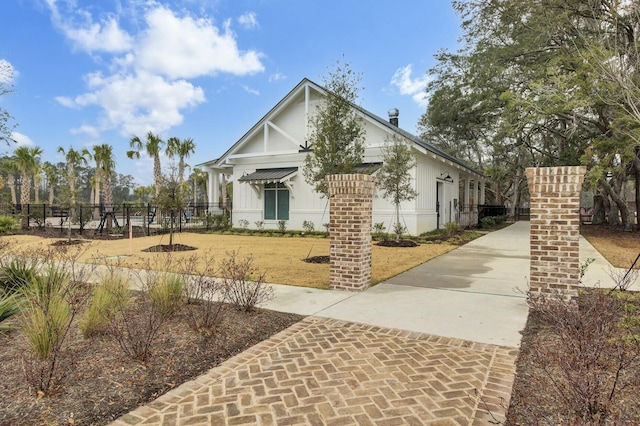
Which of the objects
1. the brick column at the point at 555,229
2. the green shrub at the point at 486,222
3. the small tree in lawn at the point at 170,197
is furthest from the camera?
the green shrub at the point at 486,222

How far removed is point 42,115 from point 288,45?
12530 millimetres

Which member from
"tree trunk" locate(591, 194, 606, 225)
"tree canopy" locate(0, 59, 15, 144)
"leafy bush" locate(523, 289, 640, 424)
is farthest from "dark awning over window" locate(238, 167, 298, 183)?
"tree trunk" locate(591, 194, 606, 225)

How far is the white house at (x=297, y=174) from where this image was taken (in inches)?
636

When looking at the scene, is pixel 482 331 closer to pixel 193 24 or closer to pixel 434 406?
pixel 434 406

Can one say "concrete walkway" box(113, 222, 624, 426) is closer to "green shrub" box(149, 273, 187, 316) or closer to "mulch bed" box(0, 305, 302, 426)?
→ "mulch bed" box(0, 305, 302, 426)

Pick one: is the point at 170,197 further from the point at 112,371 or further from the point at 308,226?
the point at 112,371

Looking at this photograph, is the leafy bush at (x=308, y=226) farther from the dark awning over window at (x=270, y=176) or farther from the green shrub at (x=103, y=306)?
the green shrub at (x=103, y=306)

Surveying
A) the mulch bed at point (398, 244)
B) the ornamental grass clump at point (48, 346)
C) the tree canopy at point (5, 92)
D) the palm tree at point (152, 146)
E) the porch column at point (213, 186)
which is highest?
the palm tree at point (152, 146)

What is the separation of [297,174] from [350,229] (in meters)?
11.9

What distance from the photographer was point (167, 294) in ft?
14.8

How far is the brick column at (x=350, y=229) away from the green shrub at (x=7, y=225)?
1851 cm

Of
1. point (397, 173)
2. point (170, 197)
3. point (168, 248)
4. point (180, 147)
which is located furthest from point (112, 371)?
point (180, 147)

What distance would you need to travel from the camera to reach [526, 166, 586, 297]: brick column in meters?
4.83

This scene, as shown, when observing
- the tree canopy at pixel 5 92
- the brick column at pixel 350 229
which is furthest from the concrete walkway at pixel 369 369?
the tree canopy at pixel 5 92
